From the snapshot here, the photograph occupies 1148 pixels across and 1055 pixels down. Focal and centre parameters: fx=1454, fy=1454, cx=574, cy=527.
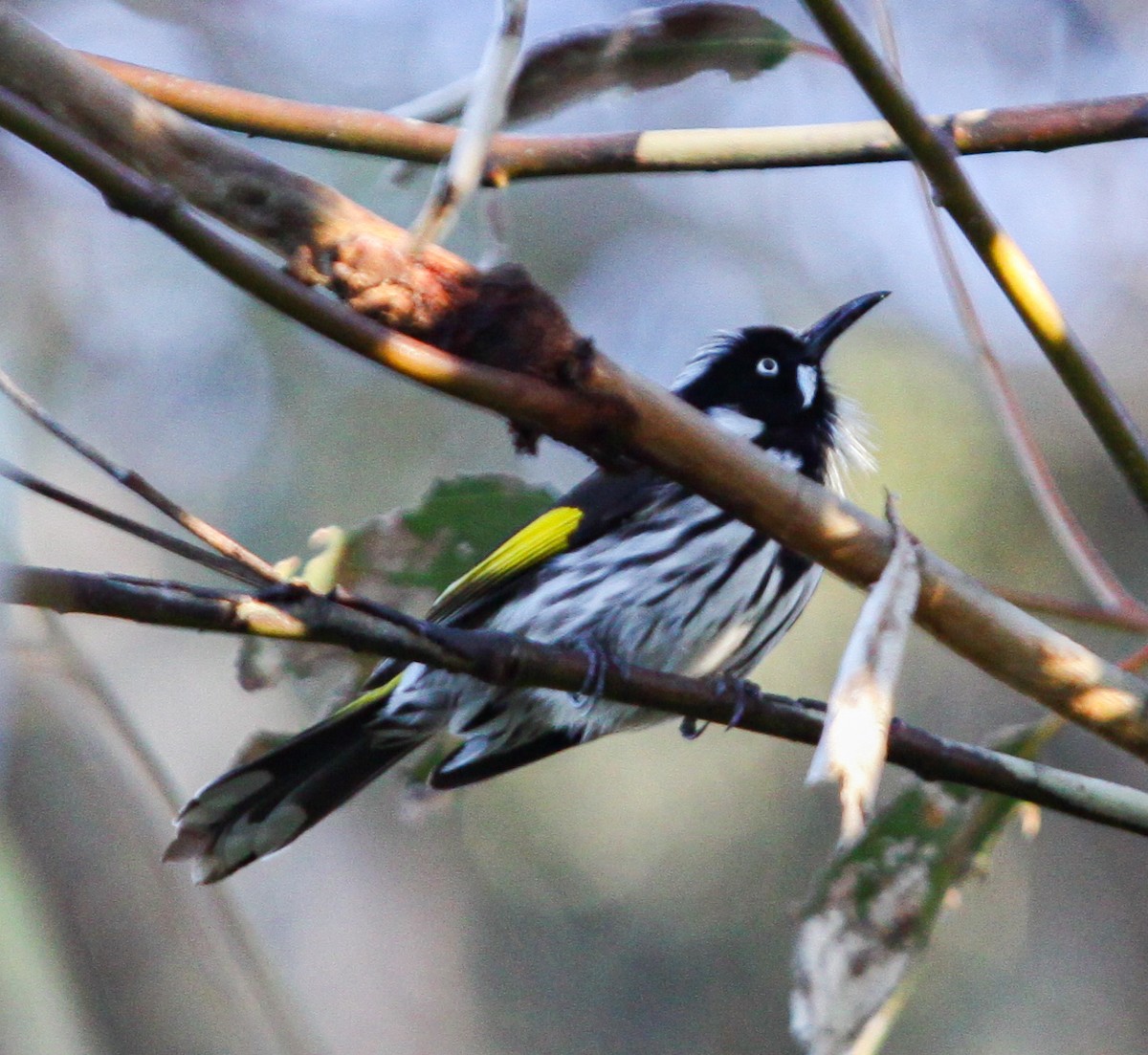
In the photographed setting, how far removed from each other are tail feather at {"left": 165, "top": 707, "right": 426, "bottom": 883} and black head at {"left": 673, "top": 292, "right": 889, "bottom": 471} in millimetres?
1078

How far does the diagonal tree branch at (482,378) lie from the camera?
4.09 ft

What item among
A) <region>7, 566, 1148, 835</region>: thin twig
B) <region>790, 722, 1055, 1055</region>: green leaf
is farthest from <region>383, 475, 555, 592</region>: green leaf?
<region>790, 722, 1055, 1055</region>: green leaf

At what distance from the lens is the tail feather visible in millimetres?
2656

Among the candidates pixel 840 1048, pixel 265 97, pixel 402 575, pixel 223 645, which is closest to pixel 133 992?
pixel 402 575

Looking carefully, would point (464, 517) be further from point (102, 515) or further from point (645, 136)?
point (102, 515)

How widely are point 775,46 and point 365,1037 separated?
5858mm

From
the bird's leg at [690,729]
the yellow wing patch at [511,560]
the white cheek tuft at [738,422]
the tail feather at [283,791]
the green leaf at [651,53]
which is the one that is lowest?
the bird's leg at [690,729]

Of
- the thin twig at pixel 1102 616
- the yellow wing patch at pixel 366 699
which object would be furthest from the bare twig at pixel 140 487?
the yellow wing patch at pixel 366 699

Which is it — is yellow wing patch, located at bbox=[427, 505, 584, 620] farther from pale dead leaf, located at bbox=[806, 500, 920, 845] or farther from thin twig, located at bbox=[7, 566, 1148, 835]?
pale dead leaf, located at bbox=[806, 500, 920, 845]

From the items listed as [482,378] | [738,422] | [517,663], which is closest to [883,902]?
[517,663]

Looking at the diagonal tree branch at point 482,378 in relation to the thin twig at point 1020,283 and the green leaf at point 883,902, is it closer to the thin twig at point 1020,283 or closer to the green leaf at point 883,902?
the thin twig at point 1020,283

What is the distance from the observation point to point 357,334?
129 cm

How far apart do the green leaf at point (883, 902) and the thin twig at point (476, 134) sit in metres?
1.21

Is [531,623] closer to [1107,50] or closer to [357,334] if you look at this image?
[357,334]
